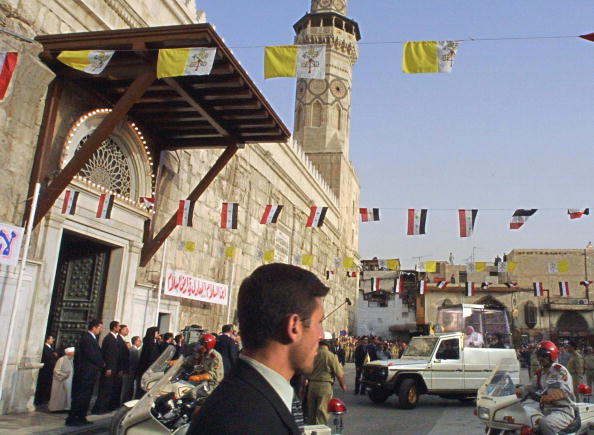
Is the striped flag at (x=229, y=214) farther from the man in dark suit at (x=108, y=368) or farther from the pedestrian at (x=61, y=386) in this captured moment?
the pedestrian at (x=61, y=386)

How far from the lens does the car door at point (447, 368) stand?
12.2 m

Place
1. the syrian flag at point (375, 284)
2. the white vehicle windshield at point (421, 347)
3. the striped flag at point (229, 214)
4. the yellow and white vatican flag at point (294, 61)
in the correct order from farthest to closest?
the syrian flag at point (375, 284)
the striped flag at point (229, 214)
the white vehicle windshield at point (421, 347)
the yellow and white vatican flag at point (294, 61)

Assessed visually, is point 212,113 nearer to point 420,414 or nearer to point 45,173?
point 45,173

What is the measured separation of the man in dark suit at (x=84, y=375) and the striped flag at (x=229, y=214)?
6.06 meters

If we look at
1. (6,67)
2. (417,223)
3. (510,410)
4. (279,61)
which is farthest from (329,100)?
(510,410)

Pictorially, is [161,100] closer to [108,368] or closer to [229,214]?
[229,214]

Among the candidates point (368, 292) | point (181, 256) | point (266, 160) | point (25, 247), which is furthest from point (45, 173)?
point (368, 292)

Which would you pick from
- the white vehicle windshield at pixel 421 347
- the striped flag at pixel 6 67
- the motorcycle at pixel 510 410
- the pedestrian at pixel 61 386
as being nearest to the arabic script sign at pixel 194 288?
the pedestrian at pixel 61 386

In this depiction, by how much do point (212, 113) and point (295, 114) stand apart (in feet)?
103

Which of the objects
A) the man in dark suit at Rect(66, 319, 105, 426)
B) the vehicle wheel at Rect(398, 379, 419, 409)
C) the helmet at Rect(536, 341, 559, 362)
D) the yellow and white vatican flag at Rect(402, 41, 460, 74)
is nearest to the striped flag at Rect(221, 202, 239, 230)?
the vehicle wheel at Rect(398, 379, 419, 409)

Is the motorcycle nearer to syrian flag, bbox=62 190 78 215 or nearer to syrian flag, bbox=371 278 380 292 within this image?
syrian flag, bbox=62 190 78 215

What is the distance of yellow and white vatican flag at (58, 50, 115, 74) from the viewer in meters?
8.75

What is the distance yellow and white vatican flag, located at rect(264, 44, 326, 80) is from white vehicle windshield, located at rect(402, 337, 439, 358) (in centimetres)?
734

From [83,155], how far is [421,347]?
8856mm
